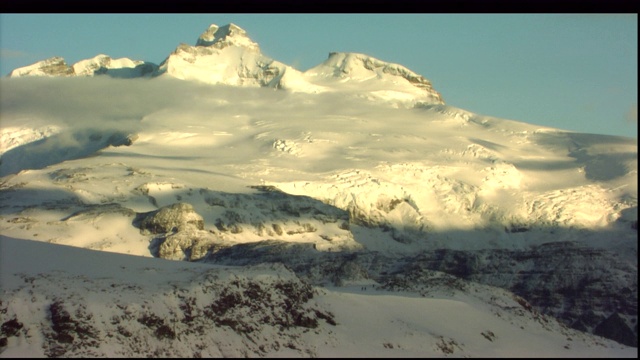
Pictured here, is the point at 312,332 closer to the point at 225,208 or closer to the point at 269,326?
the point at 269,326

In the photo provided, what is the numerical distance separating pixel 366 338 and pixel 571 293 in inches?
2461

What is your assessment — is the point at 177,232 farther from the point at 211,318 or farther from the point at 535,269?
the point at 211,318

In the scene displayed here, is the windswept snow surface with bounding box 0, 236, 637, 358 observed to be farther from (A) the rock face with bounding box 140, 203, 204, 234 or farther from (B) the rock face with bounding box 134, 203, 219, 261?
(A) the rock face with bounding box 140, 203, 204, 234

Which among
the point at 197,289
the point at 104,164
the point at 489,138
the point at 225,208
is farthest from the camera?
the point at 489,138

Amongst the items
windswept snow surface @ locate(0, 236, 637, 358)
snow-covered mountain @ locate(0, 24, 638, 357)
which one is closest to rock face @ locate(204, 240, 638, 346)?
snow-covered mountain @ locate(0, 24, 638, 357)

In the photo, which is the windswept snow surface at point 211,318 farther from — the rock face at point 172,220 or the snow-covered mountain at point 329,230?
the rock face at point 172,220

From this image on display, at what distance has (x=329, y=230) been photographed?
131 metres

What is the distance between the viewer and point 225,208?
415ft

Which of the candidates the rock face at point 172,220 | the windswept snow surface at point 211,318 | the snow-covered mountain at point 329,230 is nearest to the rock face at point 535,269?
the snow-covered mountain at point 329,230

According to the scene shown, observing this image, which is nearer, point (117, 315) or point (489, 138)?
point (117, 315)

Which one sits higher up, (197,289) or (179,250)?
(197,289)

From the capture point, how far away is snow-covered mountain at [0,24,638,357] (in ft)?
117
